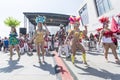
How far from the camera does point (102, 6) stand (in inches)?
1228

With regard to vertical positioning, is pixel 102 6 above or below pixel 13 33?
above

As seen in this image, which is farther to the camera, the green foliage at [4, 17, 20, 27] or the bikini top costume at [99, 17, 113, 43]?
the green foliage at [4, 17, 20, 27]

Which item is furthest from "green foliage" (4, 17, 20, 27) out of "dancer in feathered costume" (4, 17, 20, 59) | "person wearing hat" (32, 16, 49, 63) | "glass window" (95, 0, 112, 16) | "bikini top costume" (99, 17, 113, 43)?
"glass window" (95, 0, 112, 16)

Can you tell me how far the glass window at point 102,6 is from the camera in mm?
28075

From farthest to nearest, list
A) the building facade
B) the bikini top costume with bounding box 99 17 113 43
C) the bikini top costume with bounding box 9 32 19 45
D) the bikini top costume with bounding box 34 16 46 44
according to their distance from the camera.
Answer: the building facade, the bikini top costume with bounding box 9 32 19 45, the bikini top costume with bounding box 34 16 46 44, the bikini top costume with bounding box 99 17 113 43

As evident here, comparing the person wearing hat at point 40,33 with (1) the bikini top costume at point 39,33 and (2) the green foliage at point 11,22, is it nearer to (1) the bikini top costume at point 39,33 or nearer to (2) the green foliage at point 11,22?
(1) the bikini top costume at point 39,33

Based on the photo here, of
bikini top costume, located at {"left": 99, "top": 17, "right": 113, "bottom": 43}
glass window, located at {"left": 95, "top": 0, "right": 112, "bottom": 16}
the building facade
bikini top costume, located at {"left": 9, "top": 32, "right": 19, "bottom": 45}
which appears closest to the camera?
bikini top costume, located at {"left": 99, "top": 17, "right": 113, "bottom": 43}

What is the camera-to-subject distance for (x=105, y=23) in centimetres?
1127

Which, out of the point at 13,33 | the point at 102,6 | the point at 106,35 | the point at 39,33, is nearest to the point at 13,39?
the point at 13,33

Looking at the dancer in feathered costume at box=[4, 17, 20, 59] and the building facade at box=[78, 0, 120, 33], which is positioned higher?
the building facade at box=[78, 0, 120, 33]

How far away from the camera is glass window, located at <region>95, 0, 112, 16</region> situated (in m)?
28.1

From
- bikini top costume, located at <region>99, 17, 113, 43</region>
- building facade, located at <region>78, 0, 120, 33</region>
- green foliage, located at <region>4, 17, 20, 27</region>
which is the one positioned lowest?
bikini top costume, located at <region>99, 17, 113, 43</region>

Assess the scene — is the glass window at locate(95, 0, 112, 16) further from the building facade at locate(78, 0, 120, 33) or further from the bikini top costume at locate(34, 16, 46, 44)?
the bikini top costume at locate(34, 16, 46, 44)

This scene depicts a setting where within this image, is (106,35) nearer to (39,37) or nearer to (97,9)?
(39,37)
